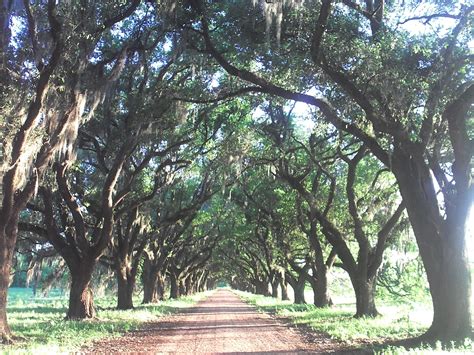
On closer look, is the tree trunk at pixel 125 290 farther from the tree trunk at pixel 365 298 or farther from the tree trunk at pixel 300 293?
the tree trunk at pixel 300 293

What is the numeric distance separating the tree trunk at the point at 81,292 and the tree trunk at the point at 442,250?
11094mm

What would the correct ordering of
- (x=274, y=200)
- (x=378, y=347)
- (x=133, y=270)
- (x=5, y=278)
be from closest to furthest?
(x=378, y=347) < (x=5, y=278) < (x=133, y=270) < (x=274, y=200)

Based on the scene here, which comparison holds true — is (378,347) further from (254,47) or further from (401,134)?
(254,47)

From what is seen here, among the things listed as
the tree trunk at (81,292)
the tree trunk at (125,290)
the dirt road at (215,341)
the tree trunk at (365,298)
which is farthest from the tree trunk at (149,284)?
the tree trunk at (365,298)

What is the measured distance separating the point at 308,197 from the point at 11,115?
10698 mm

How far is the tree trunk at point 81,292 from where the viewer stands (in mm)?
16750

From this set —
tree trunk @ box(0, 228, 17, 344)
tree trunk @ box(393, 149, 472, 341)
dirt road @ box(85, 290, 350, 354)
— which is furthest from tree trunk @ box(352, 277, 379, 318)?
tree trunk @ box(0, 228, 17, 344)

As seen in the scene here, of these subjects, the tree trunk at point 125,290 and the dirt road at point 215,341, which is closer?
the dirt road at point 215,341

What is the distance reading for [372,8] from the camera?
10875 millimetres

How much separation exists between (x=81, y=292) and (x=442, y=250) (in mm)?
12229

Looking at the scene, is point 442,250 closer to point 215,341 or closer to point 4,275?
point 215,341

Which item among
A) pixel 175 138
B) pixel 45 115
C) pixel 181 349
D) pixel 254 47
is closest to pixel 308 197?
pixel 175 138

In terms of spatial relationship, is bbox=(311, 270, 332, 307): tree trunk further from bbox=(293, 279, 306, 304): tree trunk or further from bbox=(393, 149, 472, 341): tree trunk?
bbox=(393, 149, 472, 341): tree trunk

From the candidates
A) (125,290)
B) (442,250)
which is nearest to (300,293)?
(125,290)
